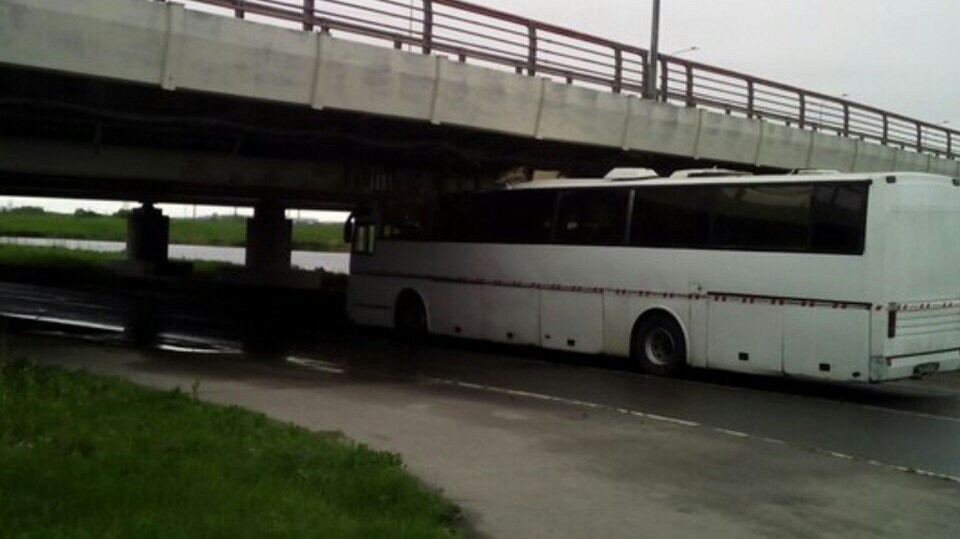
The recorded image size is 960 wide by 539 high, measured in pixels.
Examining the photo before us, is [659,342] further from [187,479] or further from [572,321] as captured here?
[187,479]

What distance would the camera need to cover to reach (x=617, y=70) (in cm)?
2200

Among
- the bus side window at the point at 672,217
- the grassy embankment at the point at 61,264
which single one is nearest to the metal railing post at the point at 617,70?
the bus side window at the point at 672,217

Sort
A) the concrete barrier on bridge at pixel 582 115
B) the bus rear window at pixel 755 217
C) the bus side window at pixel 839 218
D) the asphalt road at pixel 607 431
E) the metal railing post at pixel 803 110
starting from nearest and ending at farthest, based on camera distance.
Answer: the asphalt road at pixel 607 431 < the bus side window at pixel 839 218 < the bus rear window at pixel 755 217 < the concrete barrier on bridge at pixel 582 115 < the metal railing post at pixel 803 110

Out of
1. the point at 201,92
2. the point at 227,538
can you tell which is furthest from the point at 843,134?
the point at 227,538

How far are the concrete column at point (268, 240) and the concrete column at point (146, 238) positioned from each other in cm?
621

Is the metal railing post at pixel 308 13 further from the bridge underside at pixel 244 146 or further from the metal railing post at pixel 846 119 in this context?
the metal railing post at pixel 846 119

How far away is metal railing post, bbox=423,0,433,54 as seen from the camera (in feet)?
58.9

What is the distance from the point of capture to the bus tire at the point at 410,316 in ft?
71.7

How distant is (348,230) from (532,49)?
6983 mm

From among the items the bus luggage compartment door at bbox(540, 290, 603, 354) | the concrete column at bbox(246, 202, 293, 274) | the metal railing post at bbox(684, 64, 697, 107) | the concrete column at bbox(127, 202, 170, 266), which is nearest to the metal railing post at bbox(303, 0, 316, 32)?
the bus luggage compartment door at bbox(540, 290, 603, 354)

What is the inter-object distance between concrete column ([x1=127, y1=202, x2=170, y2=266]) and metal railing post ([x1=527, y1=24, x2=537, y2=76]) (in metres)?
30.7

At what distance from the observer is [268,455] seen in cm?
750

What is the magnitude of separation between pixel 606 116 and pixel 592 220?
3.97 metres

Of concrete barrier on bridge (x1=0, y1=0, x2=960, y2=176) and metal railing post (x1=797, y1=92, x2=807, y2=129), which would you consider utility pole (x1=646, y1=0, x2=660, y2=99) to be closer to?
concrete barrier on bridge (x1=0, y1=0, x2=960, y2=176)
